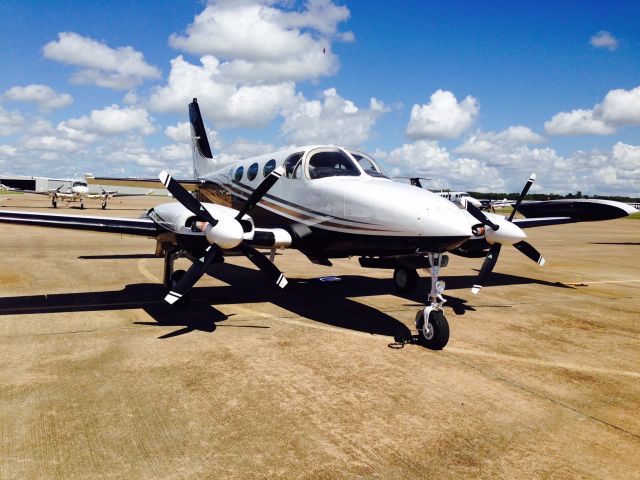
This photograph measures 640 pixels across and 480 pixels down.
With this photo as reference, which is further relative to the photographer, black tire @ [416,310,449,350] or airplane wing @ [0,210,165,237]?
airplane wing @ [0,210,165,237]

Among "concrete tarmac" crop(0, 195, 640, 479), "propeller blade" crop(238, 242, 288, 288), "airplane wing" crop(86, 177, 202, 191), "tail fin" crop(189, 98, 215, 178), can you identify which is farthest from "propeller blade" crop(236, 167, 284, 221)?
"tail fin" crop(189, 98, 215, 178)

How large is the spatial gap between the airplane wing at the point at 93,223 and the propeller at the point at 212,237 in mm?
1569

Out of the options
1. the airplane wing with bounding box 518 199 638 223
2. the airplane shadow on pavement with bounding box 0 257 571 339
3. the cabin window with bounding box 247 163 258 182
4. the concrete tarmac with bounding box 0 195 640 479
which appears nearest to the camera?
the concrete tarmac with bounding box 0 195 640 479

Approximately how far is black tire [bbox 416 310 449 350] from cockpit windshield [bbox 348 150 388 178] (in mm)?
3692

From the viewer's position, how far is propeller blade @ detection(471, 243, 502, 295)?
10555 mm

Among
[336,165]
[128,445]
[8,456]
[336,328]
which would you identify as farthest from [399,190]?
[8,456]

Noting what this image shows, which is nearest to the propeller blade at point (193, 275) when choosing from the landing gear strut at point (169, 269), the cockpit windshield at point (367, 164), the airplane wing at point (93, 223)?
the airplane wing at point (93, 223)

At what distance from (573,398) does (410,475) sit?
3198mm

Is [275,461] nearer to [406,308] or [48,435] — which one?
[48,435]

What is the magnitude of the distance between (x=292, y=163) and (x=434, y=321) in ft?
17.4

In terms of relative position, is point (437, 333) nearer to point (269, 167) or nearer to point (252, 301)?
point (252, 301)

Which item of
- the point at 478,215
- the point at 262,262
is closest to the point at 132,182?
the point at 262,262

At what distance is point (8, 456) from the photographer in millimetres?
4465

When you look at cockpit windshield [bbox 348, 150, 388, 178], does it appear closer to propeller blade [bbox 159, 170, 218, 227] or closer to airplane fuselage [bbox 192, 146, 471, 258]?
airplane fuselage [bbox 192, 146, 471, 258]
